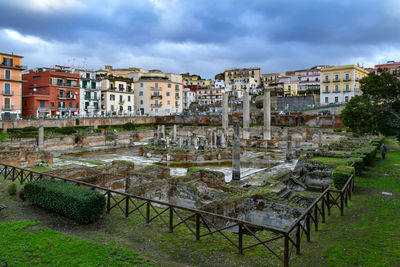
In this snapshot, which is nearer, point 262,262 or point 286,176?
point 262,262

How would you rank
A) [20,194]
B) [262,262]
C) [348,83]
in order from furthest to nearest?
[348,83]
[20,194]
[262,262]

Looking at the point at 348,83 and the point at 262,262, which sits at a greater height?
the point at 348,83

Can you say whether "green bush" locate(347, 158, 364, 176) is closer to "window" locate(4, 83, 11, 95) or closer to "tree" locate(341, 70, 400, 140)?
"tree" locate(341, 70, 400, 140)

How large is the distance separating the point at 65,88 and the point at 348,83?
5897 cm

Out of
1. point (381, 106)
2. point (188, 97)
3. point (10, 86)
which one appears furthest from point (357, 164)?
point (188, 97)

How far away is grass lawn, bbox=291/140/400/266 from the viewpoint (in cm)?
714

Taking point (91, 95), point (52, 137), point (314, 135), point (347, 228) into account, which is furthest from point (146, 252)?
point (91, 95)

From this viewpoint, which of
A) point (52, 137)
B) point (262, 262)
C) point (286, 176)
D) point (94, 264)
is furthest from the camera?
point (52, 137)

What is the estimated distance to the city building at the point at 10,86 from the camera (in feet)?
156

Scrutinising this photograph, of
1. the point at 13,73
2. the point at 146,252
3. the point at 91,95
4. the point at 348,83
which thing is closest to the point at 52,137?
the point at 13,73

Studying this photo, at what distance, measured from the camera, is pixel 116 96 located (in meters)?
69.9

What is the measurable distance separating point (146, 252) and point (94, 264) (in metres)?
1.34

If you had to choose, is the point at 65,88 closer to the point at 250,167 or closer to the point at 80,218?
A: the point at 250,167

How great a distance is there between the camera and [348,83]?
205 ft
